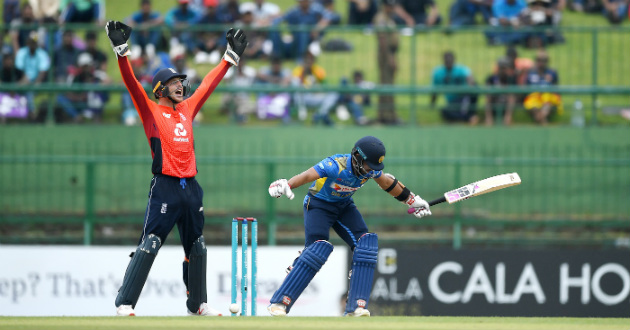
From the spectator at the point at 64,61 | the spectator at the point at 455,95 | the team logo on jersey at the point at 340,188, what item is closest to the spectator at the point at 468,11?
the spectator at the point at 455,95

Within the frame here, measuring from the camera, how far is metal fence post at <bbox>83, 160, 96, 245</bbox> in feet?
44.3

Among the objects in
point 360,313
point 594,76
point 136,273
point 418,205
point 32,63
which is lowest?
point 360,313

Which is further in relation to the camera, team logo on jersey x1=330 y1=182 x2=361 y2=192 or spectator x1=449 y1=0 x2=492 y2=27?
spectator x1=449 y1=0 x2=492 y2=27

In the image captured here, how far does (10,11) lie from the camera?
16516 millimetres

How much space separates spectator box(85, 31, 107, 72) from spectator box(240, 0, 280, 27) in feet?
Result: 9.01

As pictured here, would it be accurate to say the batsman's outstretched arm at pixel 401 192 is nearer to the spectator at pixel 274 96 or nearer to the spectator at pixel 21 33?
the spectator at pixel 274 96

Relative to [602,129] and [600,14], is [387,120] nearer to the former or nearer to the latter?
[602,129]

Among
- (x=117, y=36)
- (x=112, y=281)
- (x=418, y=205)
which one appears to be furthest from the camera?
(x=112, y=281)

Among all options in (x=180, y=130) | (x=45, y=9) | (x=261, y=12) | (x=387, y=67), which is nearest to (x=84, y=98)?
(x=45, y=9)

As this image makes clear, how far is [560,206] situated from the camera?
46.4 ft

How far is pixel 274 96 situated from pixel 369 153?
6.91 metres

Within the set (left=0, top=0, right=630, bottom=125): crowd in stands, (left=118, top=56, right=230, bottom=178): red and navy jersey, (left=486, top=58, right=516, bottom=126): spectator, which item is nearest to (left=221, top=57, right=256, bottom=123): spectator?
(left=0, top=0, right=630, bottom=125): crowd in stands

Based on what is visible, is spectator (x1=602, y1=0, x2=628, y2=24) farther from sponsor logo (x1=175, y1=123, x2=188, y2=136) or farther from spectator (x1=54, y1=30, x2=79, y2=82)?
sponsor logo (x1=175, y1=123, x2=188, y2=136)

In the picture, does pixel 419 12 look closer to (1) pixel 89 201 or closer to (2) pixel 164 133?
(1) pixel 89 201
